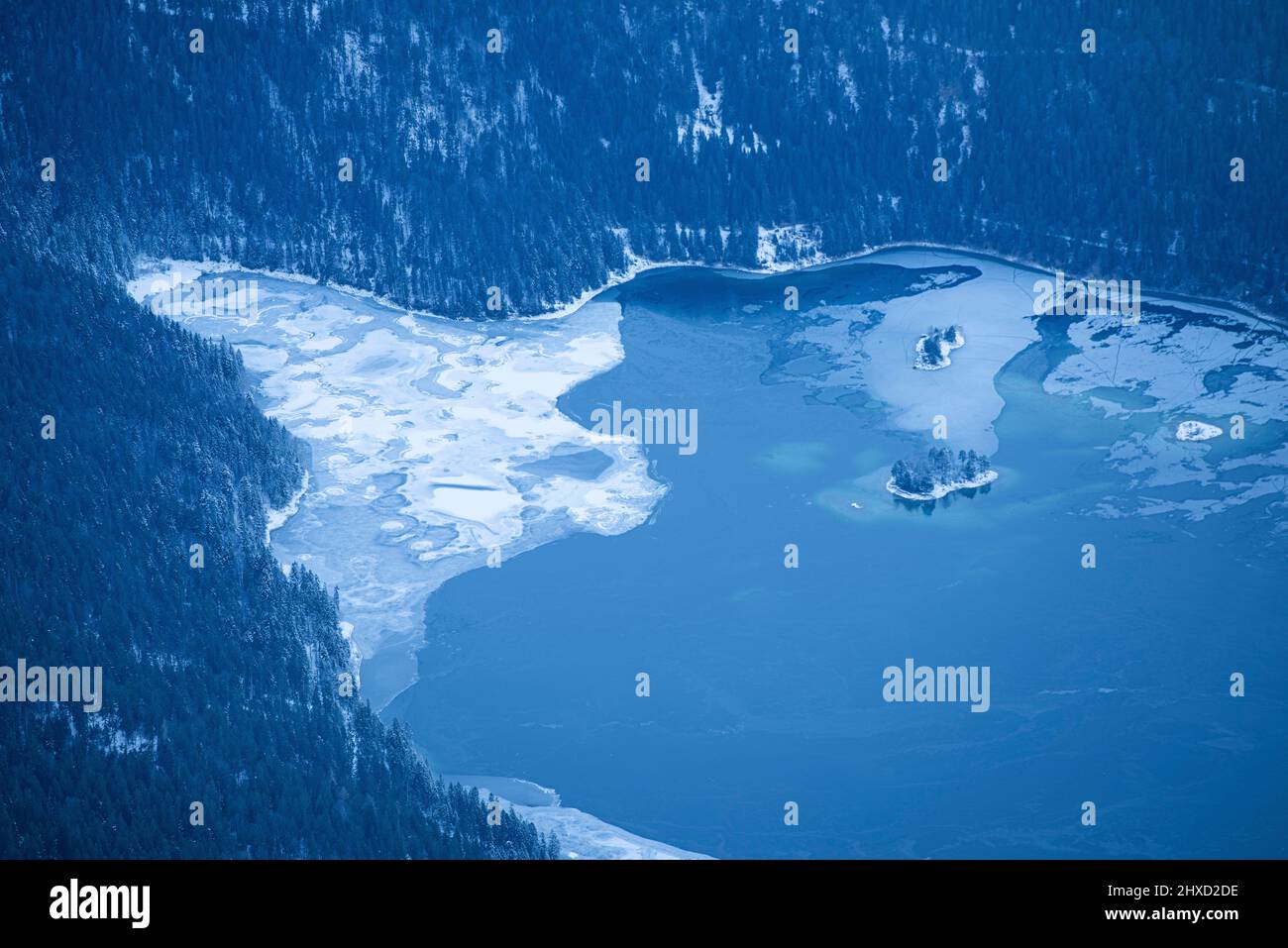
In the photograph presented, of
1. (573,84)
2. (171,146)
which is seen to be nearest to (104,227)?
(171,146)

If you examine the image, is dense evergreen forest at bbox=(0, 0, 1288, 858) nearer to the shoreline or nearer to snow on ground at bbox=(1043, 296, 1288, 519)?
the shoreline

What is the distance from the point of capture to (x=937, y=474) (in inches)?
3883

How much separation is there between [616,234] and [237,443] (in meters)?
31.9

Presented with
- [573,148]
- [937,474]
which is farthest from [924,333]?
[573,148]

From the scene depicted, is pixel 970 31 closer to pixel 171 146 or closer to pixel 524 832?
pixel 171 146

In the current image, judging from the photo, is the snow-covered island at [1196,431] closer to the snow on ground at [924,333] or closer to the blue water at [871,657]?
the blue water at [871,657]

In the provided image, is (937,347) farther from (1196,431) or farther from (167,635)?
(167,635)

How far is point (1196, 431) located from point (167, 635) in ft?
157

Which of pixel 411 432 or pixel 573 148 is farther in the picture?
pixel 573 148

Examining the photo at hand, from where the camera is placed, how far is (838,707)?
83.2m

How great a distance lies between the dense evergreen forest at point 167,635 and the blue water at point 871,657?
575 cm

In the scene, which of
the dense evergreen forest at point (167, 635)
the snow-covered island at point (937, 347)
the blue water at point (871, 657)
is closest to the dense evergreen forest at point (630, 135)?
the snow-covered island at point (937, 347)

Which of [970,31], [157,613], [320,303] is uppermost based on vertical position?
[970,31]

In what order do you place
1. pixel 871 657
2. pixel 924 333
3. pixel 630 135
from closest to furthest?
pixel 871 657
pixel 924 333
pixel 630 135
